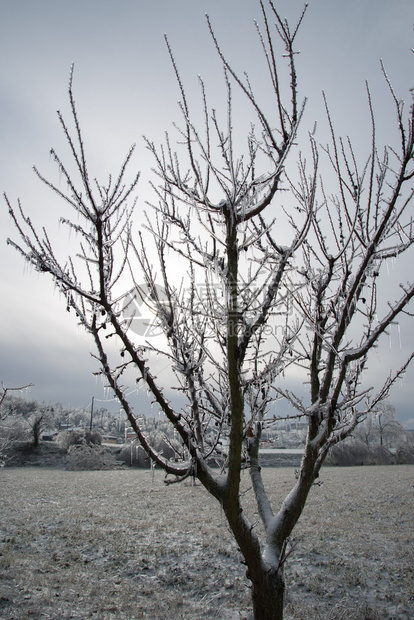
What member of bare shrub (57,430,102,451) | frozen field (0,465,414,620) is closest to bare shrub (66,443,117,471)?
bare shrub (57,430,102,451)

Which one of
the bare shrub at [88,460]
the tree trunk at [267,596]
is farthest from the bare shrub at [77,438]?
the tree trunk at [267,596]

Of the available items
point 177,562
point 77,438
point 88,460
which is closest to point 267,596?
point 177,562

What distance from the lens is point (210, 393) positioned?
397 cm

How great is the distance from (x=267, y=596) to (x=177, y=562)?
7396 millimetres

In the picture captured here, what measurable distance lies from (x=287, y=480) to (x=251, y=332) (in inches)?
1034

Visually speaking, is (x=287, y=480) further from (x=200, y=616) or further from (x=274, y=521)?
(x=274, y=521)

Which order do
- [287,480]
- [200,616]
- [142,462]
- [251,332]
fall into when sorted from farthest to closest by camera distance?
[142,462]
[287,480]
[200,616]
[251,332]

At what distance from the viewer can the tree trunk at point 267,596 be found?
10.3 ft

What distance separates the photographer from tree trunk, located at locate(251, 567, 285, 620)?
10.3 ft

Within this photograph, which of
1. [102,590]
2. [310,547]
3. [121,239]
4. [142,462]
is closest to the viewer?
[121,239]

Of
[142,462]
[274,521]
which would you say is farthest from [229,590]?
[142,462]

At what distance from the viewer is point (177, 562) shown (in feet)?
30.2

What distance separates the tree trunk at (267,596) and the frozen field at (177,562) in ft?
10.0

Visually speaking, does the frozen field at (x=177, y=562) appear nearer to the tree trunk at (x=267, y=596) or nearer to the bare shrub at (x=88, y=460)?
the tree trunk at (x=267, y=596)
